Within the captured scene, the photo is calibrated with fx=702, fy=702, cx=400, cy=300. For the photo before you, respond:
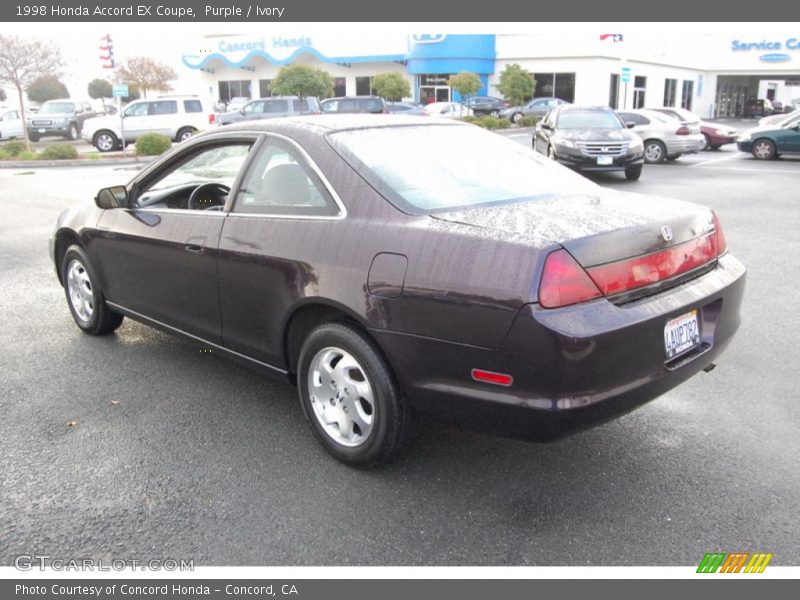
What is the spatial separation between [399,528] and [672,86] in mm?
A: 56418

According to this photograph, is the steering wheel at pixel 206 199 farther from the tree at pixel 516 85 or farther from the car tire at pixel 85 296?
the tree at pixel 516 85

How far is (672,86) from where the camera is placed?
173 ft

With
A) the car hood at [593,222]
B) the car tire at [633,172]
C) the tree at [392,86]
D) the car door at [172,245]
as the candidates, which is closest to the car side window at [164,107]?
the car tire at [633,172]

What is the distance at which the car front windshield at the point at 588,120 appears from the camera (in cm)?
1502

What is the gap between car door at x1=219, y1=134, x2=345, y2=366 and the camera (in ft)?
11.0

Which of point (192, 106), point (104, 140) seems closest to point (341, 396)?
point (192, 106)

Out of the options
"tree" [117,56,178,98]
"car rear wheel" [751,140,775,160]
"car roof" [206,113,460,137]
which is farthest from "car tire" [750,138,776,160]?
"tree" [117,56,178,98]

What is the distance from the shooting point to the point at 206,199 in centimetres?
468

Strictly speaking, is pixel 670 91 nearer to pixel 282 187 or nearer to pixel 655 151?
pixel 655 151

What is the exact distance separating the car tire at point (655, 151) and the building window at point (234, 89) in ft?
138

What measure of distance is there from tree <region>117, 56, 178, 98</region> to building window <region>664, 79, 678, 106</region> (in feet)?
123

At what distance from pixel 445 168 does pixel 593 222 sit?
914 mm

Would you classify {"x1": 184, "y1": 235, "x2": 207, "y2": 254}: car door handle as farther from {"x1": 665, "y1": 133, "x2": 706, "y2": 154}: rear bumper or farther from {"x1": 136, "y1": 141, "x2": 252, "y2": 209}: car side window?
{"x1": 665, "y1": 133, "x2": 706, "y2": 154}: rear bumper
